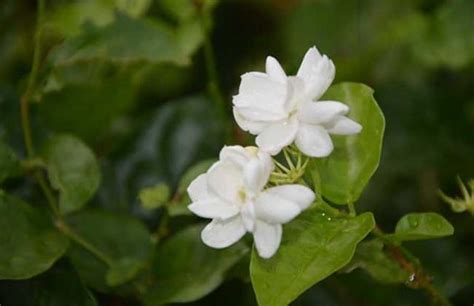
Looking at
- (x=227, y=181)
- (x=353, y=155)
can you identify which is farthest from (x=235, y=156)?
(x=353, y=155)

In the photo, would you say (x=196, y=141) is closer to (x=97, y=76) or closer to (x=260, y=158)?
(x=97, y=76)

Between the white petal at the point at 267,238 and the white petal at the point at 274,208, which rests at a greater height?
the white petal at the point at 274,208

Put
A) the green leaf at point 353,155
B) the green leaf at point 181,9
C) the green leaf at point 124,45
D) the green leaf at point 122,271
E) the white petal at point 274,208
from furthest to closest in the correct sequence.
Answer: the green leaf at point 181,9 → the green leaf at point 124,45 → the green leaf at point 122,271 → the green leaf at point 353,155 → the white petal at point 274,208

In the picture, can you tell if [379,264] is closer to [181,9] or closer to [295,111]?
[295,111]

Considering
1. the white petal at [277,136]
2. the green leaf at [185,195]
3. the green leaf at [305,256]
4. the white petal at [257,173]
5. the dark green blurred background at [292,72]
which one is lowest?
the dark green blurred background at [292,72]

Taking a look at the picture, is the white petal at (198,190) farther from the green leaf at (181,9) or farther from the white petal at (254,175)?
the green leaf at (181,9)

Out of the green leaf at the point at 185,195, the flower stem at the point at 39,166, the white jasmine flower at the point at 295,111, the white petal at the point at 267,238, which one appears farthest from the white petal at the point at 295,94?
the flower stem at the point at 39,166

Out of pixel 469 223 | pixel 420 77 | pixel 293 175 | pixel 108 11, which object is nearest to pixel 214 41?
pixel 420 77
